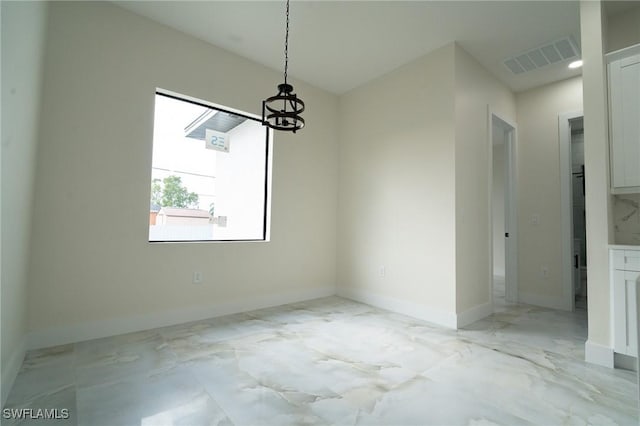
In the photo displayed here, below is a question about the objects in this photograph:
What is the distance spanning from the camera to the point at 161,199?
3172 millimetres

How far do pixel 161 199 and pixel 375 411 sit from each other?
2.81 meters

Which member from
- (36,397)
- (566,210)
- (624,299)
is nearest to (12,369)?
(36,397)

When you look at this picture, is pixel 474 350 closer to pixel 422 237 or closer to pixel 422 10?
pixel 422 237


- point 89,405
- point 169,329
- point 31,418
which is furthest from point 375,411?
point 169,329

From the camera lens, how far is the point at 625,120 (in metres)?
2.33

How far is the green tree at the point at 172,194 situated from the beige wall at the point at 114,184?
169mm

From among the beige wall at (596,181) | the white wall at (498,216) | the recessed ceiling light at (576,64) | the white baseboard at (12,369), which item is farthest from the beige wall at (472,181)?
the white wall at (498,216)

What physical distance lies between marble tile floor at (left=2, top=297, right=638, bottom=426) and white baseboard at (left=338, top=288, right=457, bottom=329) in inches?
5.9

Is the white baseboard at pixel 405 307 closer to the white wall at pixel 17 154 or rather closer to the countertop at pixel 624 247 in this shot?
the countertop at pixel 624 247

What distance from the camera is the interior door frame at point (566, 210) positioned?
3.88 m

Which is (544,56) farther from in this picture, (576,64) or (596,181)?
(596,181)

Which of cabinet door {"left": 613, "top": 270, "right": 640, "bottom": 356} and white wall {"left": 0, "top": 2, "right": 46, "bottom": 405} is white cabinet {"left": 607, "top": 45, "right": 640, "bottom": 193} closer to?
cabinet door {"left": 613, "top": 270, "right": 640, "bottom": 356}

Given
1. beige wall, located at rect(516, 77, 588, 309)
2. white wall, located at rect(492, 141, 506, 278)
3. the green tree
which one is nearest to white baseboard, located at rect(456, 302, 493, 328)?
beige wall, located at rect(516, 77, 588, 309)

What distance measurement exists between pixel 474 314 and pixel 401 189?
1672 mm
